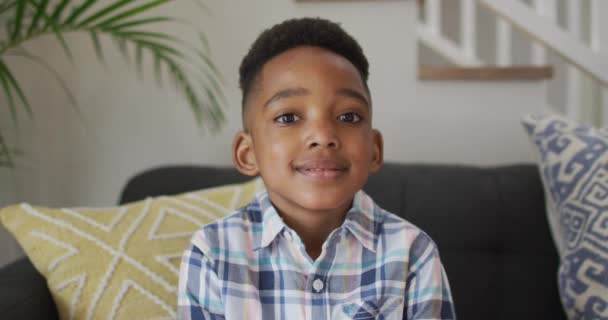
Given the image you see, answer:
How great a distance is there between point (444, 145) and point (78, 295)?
113 centimetres

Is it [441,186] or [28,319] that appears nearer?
[28,319]

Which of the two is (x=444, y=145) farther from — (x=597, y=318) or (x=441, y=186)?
(x=597, y=318)

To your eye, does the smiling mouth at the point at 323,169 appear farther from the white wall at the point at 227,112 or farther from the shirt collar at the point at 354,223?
the white wall at the point at 227,112

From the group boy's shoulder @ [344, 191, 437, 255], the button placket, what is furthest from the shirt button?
boy's shoulder @ [344, 191, 437, 255]

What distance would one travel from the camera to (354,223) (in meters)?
0.78

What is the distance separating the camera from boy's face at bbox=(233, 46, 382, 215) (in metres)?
0.69

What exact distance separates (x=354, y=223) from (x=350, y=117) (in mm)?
174

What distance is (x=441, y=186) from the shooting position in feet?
3.86

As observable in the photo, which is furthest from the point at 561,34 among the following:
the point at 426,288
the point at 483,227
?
the point at 426,288

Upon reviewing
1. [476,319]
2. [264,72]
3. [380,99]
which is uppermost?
[264,72]

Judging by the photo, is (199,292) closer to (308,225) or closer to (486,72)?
(308,225)

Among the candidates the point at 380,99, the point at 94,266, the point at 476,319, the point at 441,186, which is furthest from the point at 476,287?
the point at 94,266

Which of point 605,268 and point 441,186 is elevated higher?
point 441,186

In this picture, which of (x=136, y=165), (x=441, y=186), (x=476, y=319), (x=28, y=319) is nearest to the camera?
(x=28, y=319)
